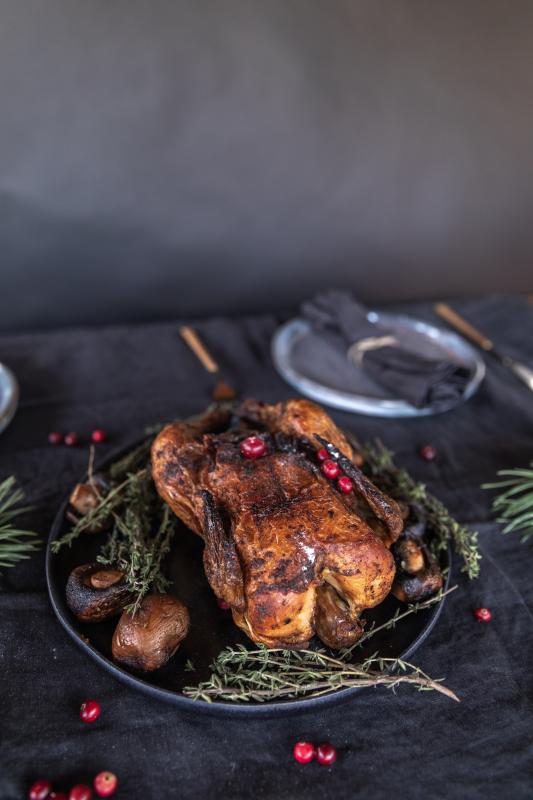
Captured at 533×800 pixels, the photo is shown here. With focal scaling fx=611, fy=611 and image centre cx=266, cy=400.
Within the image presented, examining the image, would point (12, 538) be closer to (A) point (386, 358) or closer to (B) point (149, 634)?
(B) point (149, 634)

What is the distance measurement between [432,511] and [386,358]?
0.73m

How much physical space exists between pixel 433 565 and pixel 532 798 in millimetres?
454

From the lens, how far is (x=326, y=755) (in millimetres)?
1116

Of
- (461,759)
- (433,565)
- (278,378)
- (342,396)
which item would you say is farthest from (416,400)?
(461,759)

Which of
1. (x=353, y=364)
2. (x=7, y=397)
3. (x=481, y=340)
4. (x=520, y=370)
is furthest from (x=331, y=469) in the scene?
(x=481, y=340)

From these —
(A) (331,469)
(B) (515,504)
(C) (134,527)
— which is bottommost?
(B) (515,504)

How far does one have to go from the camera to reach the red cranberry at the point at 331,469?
1.39m

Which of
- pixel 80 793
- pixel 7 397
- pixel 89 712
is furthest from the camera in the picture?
pixel 7 397

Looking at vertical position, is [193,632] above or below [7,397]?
below

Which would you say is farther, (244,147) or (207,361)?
(244,147)

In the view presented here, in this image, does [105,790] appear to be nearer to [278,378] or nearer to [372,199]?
[278,378]

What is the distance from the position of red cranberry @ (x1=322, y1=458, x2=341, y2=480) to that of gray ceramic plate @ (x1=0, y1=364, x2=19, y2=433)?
1.01m

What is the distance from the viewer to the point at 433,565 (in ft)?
4.52

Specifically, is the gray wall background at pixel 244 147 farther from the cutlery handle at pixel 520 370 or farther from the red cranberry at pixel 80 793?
the red cranberry at pixel 80 793
